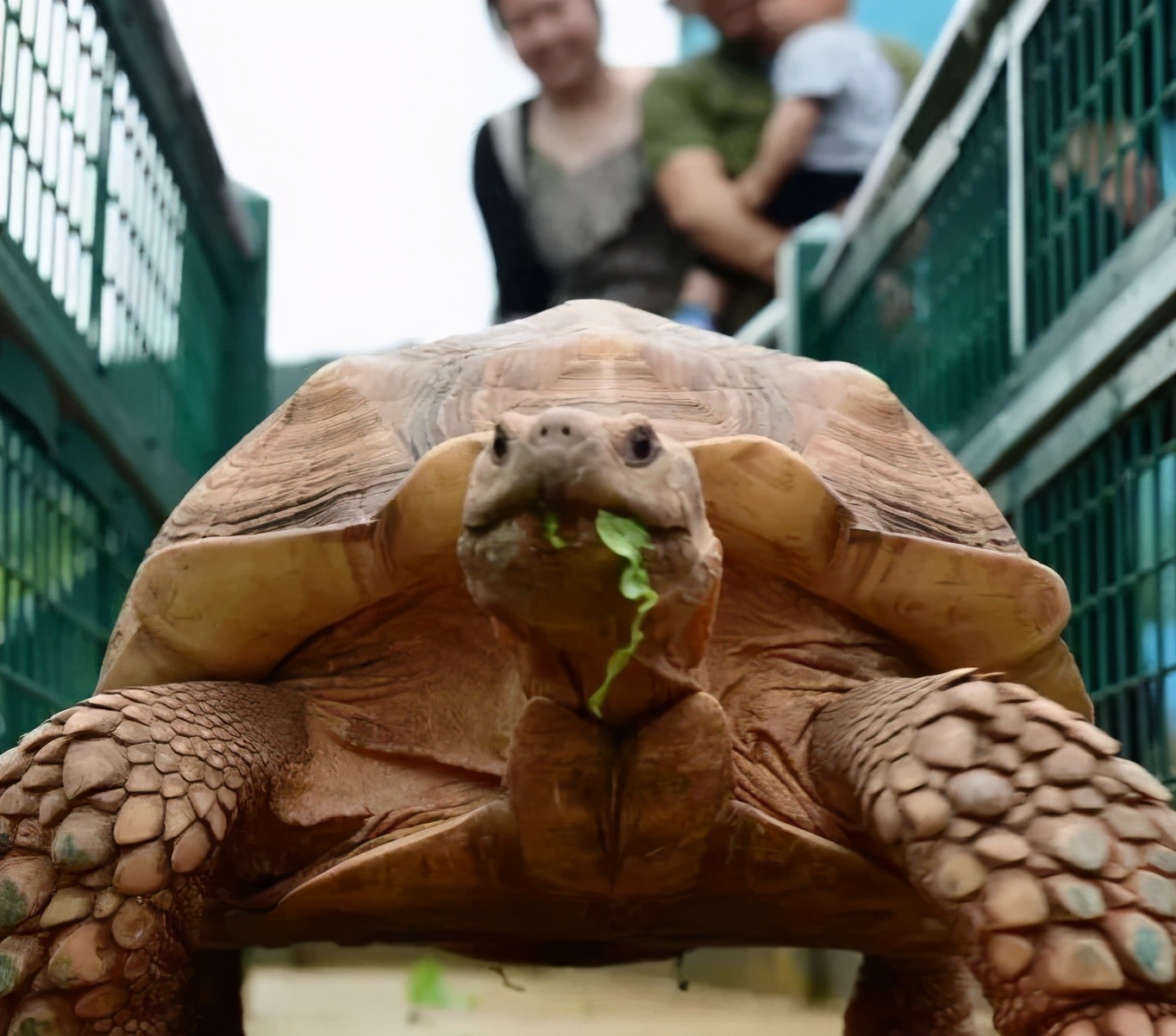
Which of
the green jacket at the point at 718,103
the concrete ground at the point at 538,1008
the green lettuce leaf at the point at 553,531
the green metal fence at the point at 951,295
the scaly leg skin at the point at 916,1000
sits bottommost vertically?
the concrete ground at the point at 538,1008

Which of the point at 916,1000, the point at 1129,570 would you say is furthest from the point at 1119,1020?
the point at 1129,570

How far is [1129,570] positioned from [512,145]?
412cm

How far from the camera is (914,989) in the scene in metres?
3.21

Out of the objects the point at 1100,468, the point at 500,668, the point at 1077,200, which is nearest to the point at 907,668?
the point at 500,668

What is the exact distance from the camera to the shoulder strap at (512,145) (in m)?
6.81

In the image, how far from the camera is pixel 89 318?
181 inches

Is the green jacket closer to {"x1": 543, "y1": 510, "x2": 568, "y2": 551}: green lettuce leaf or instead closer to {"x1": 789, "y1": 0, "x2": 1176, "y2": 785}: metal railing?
{"x1": 789, "y1": 0, "x2": 1176, "y2": 785}: metal railing

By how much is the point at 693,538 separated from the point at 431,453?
0.60m

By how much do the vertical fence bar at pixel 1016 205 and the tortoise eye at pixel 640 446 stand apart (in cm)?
295

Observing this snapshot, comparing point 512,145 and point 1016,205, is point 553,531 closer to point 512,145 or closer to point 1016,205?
point 1016,205

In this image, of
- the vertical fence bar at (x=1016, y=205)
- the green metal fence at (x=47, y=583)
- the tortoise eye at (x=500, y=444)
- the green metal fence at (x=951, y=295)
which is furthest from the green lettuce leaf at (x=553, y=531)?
the green metal fence at (x=951, y=295)

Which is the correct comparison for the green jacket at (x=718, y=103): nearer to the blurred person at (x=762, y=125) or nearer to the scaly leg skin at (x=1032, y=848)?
the blurred person at (x=762, y=125)

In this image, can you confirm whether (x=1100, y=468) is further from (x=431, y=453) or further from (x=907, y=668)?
(x=431, y=453)

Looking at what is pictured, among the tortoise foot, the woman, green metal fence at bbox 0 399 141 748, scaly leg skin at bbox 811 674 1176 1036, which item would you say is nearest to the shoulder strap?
the woman
